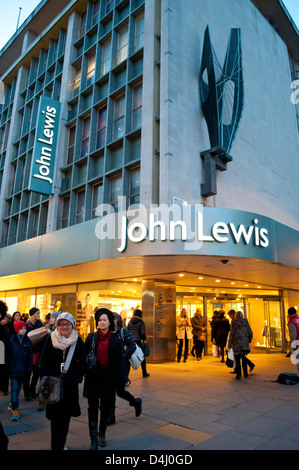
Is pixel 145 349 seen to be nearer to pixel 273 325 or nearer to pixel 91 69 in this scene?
pixel 273 325

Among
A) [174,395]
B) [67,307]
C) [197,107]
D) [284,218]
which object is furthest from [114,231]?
[284,218]

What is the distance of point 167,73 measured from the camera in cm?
1209

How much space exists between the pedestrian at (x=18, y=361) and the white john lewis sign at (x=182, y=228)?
380 centimetres

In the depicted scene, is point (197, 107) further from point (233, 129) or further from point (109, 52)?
point (109, 52)

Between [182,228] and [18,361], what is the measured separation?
5.14 m

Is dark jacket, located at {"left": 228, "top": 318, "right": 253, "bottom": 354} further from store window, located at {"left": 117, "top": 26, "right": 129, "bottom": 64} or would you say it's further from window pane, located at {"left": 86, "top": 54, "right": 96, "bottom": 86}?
window pane, located at {"left": 86, "top": 54, "right": 96, "bottom": 86}

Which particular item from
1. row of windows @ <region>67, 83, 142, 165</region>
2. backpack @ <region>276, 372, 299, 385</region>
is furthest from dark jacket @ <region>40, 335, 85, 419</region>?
row of windows @ <region>67, 83, 142, 165</region>

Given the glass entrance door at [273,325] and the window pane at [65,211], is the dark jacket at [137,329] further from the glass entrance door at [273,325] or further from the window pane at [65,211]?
the glass entrance door at [273,325]

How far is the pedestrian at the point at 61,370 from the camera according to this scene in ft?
12.7

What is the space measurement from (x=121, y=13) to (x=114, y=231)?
11637mm

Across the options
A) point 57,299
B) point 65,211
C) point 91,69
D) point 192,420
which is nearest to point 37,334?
point 192,420

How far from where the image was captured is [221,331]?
12664 mm

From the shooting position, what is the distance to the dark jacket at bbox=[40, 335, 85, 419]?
3.90 meters
